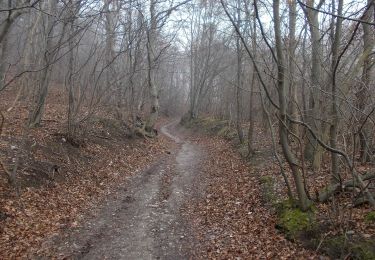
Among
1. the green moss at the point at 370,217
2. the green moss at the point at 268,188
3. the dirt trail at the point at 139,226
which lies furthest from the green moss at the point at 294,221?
the dirt trail at the point at 139,226

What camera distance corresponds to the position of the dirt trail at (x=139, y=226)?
6.68 m

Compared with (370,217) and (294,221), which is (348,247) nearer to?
(370,217)

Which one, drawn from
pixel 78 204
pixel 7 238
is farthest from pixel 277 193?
pixel 7 238

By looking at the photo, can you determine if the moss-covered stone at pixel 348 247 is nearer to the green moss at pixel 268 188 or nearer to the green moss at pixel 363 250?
the green moss at pixel 363 250

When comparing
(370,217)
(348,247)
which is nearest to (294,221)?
(370,217)

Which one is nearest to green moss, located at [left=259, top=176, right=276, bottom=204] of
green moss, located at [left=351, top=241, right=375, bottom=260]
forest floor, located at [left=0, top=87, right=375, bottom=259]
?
forest floor, located at [left=0, top=87, right=375, bottom=259]

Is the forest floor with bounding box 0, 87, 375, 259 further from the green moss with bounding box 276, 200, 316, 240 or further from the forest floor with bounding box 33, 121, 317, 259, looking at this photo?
the green moss with bounding box 276, 200, 316, 240

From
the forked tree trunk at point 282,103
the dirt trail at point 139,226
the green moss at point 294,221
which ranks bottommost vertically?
the dirt trail at point 139,226

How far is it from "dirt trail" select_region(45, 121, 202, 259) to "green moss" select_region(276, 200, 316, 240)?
1.94 meters

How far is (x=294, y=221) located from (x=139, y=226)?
127 inches

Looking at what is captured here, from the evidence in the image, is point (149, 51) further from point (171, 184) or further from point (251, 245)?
point (251, 245)

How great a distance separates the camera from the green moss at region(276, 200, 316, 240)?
6.84 metres

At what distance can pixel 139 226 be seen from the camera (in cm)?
797

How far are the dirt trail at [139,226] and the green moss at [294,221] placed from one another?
1.94 m
